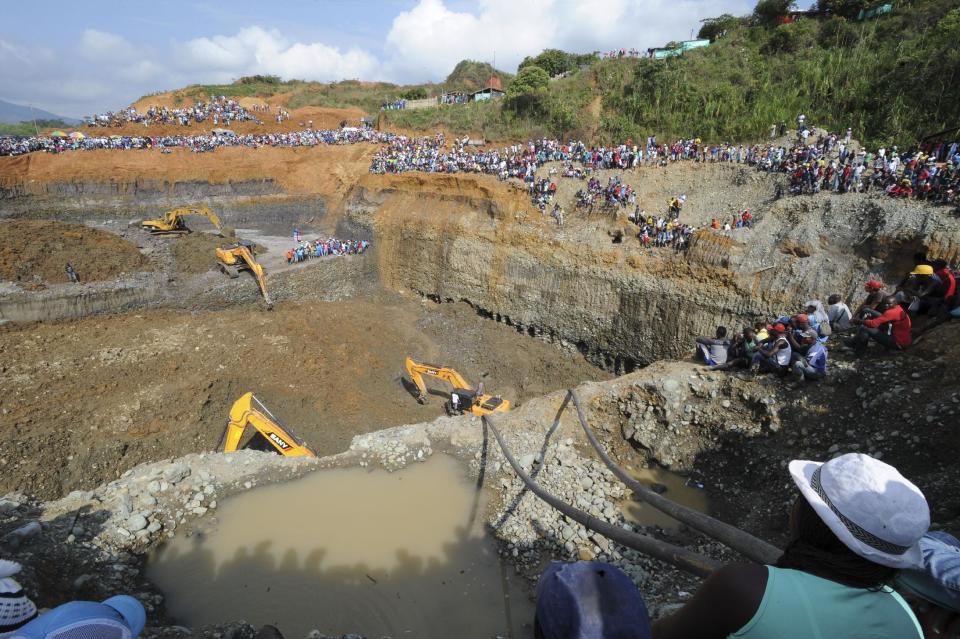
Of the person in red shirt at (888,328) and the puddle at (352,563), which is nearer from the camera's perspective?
the puddle at (352,563)

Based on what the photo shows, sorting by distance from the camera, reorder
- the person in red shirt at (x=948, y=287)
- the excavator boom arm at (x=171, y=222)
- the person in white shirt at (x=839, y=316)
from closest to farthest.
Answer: the person in red shirt at (x=948, y=287), the person in white shirt at (x=839, y=316), the excavator boom arm at (x=171, y=222)

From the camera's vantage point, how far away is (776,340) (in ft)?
31.0

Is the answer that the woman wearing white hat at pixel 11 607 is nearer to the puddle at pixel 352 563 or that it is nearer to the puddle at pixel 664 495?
the puddle at pixel 352 563

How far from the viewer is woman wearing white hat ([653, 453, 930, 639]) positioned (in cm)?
144

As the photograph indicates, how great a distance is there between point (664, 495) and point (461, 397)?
5.92 m

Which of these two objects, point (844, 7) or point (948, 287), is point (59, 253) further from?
point (844, 7)

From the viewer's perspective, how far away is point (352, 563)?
22.9 ft

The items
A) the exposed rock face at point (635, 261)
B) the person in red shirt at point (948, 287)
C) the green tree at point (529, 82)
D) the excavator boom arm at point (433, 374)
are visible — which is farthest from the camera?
the green tree at point (529, 82)

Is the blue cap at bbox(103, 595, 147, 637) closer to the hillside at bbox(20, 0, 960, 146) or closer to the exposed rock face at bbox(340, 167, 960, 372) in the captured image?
the exposed rock face at bbox(340, 167, 960, 372)

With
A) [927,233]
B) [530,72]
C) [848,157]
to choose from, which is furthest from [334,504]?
[530,72]

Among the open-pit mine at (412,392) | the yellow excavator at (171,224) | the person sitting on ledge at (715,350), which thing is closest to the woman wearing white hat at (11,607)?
the open-pit mine at (412,392)

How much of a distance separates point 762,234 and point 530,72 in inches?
848

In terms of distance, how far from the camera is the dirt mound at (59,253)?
1809 cm

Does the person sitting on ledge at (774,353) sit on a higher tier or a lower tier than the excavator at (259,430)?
higher
